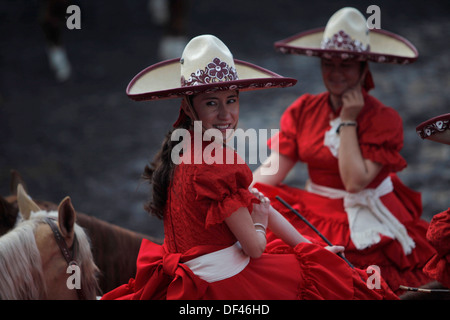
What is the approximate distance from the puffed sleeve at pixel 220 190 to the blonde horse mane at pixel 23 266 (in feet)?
2.36

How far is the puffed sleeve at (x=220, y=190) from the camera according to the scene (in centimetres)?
173

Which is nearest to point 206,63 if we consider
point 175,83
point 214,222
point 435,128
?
point 175,83

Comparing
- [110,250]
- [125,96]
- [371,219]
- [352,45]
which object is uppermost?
[125,96]

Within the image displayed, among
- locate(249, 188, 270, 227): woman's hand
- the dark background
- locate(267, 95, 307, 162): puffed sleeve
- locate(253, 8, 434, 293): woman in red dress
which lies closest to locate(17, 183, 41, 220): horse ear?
locate(249, 188, 270, 227): woman's hand

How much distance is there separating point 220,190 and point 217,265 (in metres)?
0.26

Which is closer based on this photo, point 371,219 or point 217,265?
point 217,265

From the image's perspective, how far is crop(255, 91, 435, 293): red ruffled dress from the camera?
2506 millimetres

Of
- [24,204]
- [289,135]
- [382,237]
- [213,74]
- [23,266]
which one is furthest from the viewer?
[289,135]

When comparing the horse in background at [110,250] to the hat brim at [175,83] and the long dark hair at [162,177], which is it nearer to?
the long dark hair at [162,177]

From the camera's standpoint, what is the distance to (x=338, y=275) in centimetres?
192

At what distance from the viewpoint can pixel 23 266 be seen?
2.07 m

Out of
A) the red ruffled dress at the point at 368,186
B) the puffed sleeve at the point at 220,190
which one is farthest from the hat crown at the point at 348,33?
the puffed sleeve at the point at 220,190

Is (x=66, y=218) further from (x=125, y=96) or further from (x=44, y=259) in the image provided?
(x=125, y=96)

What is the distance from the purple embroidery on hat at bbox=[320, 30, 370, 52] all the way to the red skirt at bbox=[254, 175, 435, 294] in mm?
716
